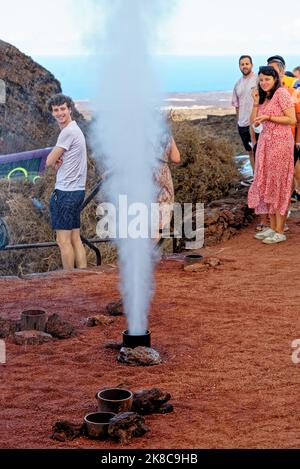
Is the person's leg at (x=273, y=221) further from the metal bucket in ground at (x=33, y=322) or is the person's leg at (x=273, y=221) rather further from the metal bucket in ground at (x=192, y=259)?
the metal bucket in ground at (x=33, y=322)

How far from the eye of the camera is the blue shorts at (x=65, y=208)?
8.36m

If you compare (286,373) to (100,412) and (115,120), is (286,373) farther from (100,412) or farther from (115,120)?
(115,120)

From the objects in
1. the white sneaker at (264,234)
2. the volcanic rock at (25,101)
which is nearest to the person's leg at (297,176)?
the white sneaker at (264,234)

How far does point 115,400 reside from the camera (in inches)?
188

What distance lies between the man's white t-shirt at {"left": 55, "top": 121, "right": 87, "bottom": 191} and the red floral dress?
7.42 ft

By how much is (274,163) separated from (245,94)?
2298mm

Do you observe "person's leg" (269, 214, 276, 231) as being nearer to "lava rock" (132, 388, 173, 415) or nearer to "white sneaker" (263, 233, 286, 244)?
"white sneaker" (263, 233, 286, 244)

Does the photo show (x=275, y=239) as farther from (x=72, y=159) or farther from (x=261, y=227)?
(x=72, y=159)

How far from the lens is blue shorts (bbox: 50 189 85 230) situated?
836 centimetres

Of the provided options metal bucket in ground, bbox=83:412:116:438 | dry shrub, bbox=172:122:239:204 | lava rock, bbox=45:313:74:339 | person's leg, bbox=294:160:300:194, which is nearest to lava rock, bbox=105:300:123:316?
lava rock, bbox=45:313:74:339

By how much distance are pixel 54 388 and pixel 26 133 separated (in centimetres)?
1126

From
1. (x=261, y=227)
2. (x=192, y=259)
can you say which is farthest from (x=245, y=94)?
(x=192, y=259)

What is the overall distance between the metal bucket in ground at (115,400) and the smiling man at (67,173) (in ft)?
11.8

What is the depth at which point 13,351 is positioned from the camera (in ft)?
20.3
